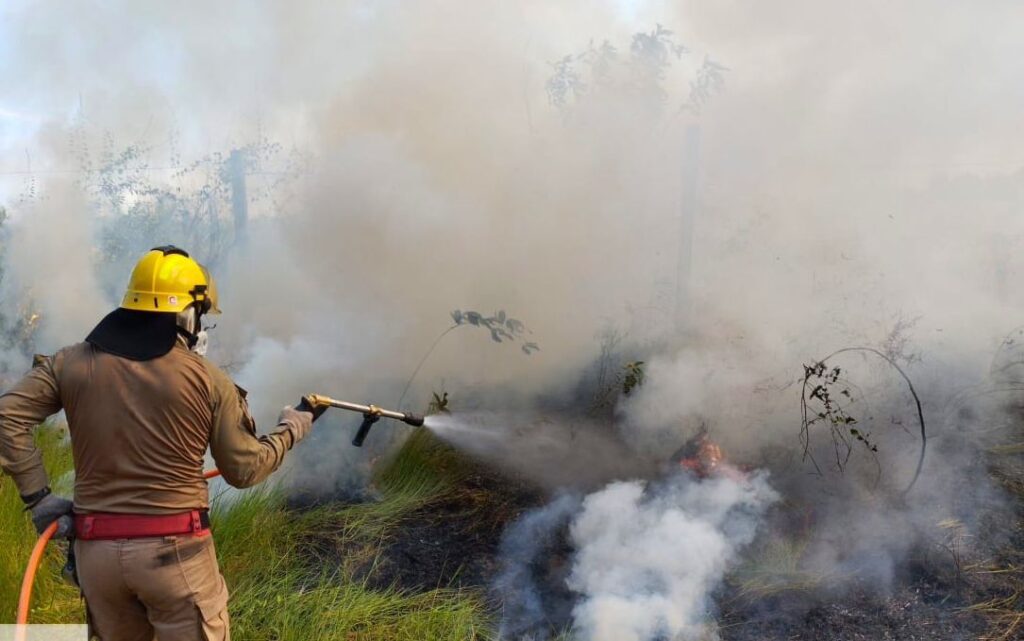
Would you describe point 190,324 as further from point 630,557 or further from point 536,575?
point 630,557

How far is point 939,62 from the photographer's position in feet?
19.0

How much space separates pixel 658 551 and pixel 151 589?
2.30m

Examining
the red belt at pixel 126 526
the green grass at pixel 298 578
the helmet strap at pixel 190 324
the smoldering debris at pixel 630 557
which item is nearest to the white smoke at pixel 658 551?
the smoldering debris at pixel 630 557

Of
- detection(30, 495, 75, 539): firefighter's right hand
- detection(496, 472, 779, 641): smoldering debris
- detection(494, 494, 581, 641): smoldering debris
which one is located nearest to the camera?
detection(30, 495, 75, 539): firefighter's right hand

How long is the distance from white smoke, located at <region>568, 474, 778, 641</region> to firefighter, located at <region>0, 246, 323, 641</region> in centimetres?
178

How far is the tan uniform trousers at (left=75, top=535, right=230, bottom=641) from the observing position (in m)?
2.26

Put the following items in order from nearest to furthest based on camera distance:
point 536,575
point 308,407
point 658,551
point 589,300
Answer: point 308,407 < point 658,551 < point 536,575 < point 589,300

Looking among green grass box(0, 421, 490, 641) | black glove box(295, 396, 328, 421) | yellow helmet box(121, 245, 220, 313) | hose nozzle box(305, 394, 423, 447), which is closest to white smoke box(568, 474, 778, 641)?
green grass box(0, 421, 490, 641)

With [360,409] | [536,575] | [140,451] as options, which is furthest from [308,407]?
[536,575]

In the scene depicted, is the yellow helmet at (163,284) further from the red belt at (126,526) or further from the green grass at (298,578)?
the green grass at (298,578)

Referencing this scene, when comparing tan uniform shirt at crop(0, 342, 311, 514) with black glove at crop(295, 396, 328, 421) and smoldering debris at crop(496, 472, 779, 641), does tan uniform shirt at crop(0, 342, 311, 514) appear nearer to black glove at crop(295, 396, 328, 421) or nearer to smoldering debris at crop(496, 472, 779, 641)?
black glove at crop(295, 396, 328, 421)

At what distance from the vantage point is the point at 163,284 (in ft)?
7.66

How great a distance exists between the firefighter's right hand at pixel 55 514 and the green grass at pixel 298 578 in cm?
105

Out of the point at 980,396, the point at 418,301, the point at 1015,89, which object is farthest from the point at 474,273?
the point at 1015,89
